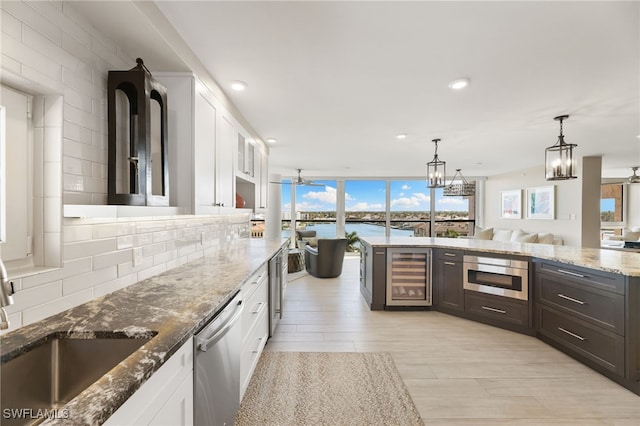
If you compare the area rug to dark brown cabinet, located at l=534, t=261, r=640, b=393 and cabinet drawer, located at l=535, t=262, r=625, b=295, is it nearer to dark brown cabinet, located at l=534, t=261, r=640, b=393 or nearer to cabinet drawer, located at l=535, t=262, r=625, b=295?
dark brown cabinet, located at l=534, t=261, r=640, b=393

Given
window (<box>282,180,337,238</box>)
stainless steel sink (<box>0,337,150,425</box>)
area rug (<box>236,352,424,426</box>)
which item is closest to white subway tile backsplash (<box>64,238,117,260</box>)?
stainless steel sink (<box>0,337,150,425</box>)

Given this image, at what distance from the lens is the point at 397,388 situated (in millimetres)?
2066

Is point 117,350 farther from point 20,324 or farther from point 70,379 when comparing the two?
point 20,324

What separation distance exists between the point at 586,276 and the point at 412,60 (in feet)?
7.80

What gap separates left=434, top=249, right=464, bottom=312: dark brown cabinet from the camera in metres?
3.49

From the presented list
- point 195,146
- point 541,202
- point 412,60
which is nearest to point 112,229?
point 195,146

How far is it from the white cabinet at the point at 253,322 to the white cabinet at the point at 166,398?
74cm

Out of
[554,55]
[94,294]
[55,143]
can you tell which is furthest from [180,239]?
[554,55]

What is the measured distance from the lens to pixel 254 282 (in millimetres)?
2082

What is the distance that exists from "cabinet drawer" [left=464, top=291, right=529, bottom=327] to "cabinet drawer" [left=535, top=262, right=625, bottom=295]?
0.47m

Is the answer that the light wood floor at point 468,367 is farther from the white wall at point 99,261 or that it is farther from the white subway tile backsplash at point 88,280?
the white subway tile backsplash at point 88,280

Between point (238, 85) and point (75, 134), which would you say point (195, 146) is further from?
point (238, 85)

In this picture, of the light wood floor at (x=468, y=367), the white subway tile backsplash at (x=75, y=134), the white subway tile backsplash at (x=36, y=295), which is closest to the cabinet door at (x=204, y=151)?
the white subway tile backsplash at (x=75, y=134)

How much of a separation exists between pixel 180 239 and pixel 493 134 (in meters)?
4.16
